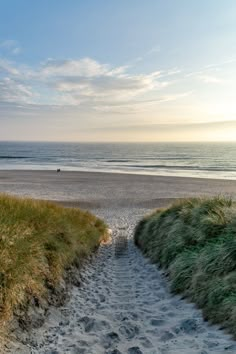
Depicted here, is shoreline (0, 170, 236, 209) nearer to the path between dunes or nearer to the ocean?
the ocean

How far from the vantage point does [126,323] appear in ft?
17.9

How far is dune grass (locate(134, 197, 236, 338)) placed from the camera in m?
5.28

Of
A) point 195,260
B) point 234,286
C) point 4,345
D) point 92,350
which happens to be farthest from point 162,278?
point 4,345

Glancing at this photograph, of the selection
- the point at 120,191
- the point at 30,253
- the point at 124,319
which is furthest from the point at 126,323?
the point at 120,191

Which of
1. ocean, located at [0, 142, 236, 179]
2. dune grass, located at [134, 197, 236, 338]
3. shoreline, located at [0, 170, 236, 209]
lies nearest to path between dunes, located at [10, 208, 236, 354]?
dune grass, located at [134, 197, 236, 338]

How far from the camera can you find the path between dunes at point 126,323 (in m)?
4.59

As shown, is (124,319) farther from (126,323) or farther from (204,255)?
(204,255)

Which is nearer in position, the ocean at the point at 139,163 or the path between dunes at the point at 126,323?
the path between dunes at the point at 126,323

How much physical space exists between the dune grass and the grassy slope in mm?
2219

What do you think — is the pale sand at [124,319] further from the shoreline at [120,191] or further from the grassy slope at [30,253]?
the shoreline at [120,191]

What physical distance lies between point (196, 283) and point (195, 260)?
0.73 m

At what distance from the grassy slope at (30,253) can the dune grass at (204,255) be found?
2.22 metres

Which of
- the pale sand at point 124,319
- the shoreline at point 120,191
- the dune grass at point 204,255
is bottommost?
the shoreline at point 120,191

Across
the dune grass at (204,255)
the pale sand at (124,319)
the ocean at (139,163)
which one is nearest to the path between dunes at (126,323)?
the pale sand at (124,319)
